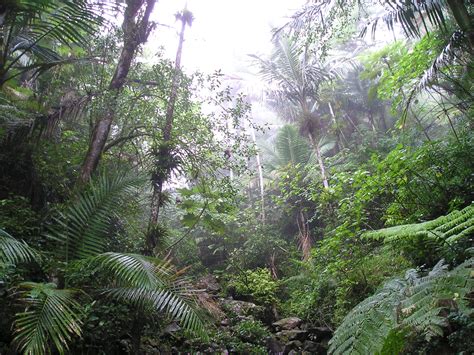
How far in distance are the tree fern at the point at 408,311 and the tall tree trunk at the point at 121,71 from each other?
180 inches

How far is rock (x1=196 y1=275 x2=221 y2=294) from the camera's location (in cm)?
878

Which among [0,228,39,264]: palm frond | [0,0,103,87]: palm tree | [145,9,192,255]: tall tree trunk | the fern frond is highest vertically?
[0,0,103,87]: palm tree

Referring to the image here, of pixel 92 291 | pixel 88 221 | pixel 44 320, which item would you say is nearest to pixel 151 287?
pixel 44 320

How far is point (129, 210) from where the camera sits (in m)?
6.60

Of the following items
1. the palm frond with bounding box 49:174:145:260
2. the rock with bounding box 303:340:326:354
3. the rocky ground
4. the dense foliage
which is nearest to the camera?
the dense foliage

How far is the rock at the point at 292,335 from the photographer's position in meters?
6.05

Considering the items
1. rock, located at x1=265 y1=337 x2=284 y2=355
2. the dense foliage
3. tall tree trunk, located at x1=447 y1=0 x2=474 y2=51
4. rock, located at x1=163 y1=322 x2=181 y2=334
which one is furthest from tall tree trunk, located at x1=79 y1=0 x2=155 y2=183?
tall tree trunk, located at x1=447 y1=0 x2=474 y2=51

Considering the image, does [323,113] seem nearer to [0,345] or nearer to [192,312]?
[192,312]

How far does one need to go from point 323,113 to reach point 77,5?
1435cm

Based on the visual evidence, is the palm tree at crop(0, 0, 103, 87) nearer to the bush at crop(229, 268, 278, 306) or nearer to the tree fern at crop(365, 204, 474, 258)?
the tree fern at crop(365, 204, 474, 258)

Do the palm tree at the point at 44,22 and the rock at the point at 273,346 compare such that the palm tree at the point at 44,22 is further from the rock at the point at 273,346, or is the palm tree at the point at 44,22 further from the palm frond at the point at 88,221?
the rock at the point at 273,346

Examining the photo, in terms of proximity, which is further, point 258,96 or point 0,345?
point 258,96

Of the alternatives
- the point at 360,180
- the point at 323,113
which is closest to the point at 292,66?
the point at 323,113

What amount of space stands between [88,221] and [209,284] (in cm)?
536
